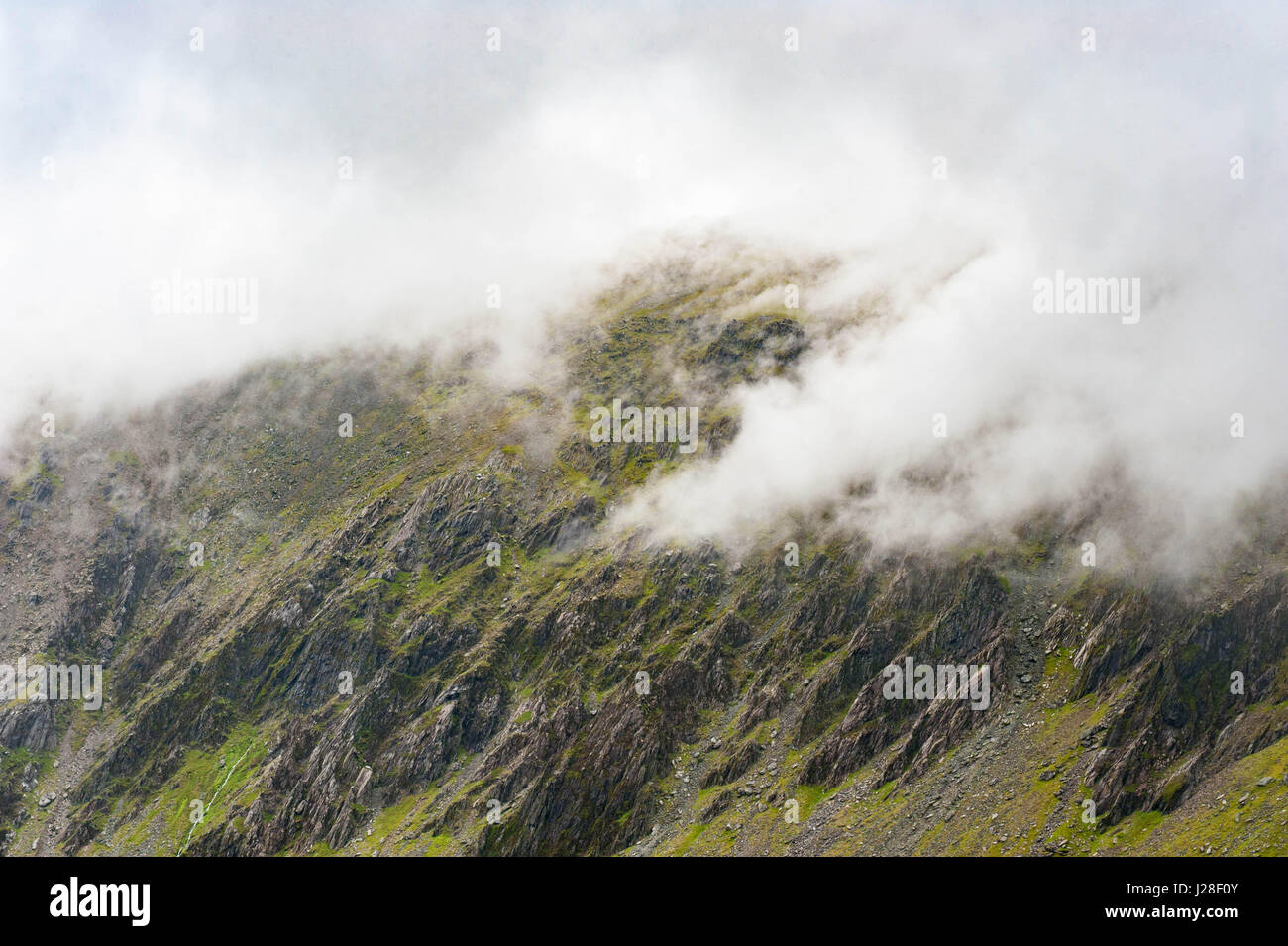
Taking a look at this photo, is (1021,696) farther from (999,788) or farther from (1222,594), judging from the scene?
(1222,594)

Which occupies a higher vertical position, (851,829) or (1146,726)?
(1146,726)

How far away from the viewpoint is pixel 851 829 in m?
181
